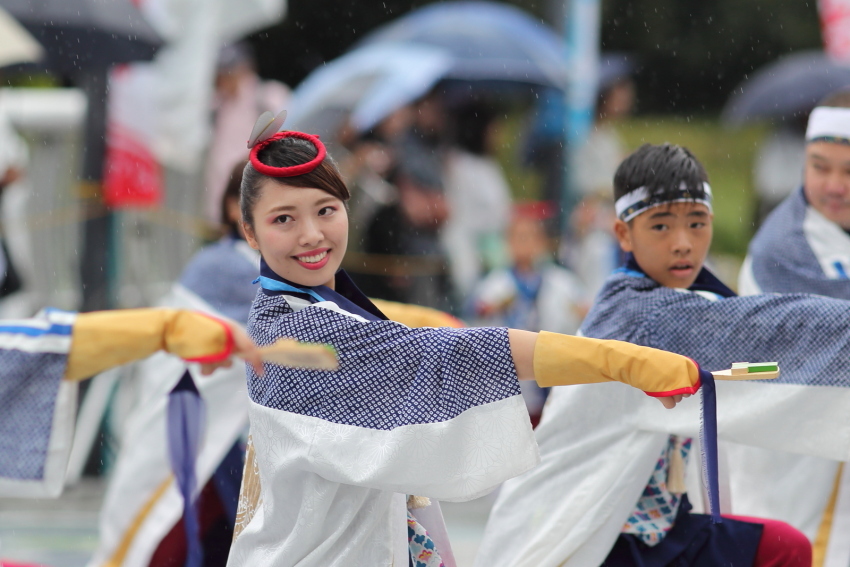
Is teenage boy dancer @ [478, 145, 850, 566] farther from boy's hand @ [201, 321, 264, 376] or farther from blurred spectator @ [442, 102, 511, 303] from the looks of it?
blurred spectator @ [442, 102, 511, 303]

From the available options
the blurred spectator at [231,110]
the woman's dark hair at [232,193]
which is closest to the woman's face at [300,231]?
the woman's dark hair at [232,193]

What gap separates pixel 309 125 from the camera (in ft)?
28.8

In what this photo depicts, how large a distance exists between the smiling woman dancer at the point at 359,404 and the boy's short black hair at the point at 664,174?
0.78 m

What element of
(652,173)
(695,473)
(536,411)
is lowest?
(536,411)

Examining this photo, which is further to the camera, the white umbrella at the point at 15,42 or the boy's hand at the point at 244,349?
the white umbrella at the point at 15,42

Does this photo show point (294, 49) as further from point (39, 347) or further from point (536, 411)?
point (39, 347)

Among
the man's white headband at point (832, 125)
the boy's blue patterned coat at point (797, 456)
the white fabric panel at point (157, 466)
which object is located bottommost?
the white fabric panel at point (157, 466)

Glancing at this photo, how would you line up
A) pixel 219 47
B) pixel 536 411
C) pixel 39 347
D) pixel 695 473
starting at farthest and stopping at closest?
1. pixel 219 47
2. pixel 536 411
3. pixel 695 473
4. pixel 39 347

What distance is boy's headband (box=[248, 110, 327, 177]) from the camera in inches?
113

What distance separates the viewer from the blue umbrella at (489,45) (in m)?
10.1

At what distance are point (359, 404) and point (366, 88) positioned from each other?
22.1 feet

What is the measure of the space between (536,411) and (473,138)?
2980 millimetres

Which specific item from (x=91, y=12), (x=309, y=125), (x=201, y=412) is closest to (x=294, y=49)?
(x=309, y=125)

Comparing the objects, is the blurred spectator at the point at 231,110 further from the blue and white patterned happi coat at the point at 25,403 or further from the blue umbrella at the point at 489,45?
the blue and white patterned happi coat at the point at 25,403
